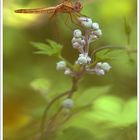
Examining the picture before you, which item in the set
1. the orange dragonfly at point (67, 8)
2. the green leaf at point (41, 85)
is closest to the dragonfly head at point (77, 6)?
the orange dragonfly at point (67, 8)

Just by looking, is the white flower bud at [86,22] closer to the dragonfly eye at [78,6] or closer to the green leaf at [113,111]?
the dragonfly eye at [78,6]

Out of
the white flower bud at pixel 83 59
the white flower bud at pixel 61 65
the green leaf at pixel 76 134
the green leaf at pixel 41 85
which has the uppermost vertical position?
the white flower bud at pixel 83 59

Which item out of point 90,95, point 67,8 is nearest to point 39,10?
point 67,8

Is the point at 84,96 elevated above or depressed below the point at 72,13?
below

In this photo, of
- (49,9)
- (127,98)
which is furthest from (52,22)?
(127,98)

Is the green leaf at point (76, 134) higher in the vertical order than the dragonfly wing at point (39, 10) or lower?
lower

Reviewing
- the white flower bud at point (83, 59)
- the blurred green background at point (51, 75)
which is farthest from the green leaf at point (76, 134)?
the white flower bud at point (83, 59)

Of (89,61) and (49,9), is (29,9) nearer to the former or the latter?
(49,9)

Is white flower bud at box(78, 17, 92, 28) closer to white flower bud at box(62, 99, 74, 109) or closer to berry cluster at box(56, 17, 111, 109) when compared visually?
berry cluster at box(56, 17, 111, 109)
